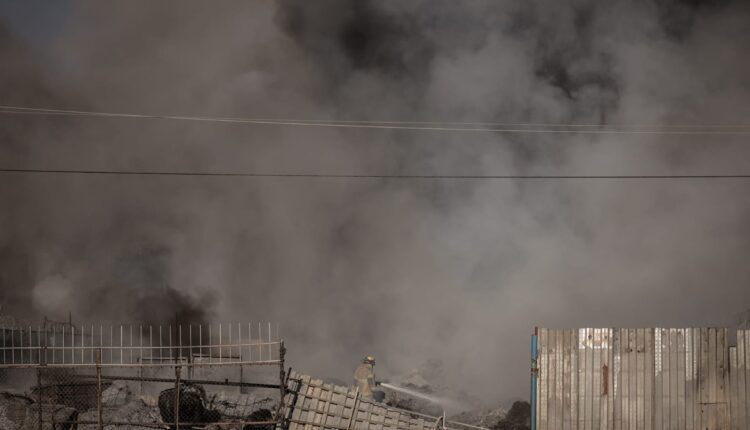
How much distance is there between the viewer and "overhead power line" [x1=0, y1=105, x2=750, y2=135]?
70.8 ft

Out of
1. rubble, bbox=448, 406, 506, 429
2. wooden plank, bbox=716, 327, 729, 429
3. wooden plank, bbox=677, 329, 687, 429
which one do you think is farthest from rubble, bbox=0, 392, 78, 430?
wooden plank, bbox=716, 327, 729, 429

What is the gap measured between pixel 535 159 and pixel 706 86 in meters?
4.50

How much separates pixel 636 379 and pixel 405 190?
11113 millimetres

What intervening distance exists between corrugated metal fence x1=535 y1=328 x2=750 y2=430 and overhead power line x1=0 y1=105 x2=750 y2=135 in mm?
10144

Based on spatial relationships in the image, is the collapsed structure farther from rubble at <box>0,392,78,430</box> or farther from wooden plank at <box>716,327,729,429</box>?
wooden plank at <box>716,327,729,429</box>

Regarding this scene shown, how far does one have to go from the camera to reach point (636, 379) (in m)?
12.5

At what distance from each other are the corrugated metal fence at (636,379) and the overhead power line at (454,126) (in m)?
10.1

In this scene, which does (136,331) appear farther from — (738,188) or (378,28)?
(738,188)

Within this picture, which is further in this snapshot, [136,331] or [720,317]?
[136,331]

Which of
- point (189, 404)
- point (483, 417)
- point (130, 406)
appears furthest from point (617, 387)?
point (130, 406)

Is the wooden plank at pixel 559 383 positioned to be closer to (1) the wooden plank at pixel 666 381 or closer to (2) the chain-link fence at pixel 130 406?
(1) the wooden plank at pixel 666 381

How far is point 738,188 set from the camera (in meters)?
21.1

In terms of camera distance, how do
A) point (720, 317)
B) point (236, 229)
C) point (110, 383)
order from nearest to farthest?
point (110, 383), point (720, 317), point (236, 229)

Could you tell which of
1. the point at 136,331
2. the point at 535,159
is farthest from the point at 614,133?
the point at 136,331
